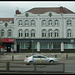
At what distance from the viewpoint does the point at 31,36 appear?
4934 centimetres

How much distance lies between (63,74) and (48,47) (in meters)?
37.8

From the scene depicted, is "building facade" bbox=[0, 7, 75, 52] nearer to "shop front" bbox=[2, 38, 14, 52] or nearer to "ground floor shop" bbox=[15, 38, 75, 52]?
"ground floor shop" bbox=[15, 38, 75, 52]

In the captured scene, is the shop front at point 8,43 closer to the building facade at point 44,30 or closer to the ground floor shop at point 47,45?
the building facade at point 44,30

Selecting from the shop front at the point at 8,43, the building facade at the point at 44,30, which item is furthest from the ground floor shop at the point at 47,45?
the shop front at the point at 8,43

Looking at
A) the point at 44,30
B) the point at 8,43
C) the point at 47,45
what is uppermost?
the point at 44,30

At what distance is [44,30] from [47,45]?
13.6ft

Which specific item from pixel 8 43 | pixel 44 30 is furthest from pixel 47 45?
pixel 8 43

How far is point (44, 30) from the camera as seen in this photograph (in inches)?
1949

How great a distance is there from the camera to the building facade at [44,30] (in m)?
49.0

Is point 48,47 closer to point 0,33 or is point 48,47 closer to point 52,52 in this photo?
point 52,52

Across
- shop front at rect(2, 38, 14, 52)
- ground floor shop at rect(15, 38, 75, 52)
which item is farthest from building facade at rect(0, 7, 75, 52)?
shop front at rect(2, 38, 14, 52)

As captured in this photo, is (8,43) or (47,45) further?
(8,43)

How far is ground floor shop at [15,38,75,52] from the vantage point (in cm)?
4900

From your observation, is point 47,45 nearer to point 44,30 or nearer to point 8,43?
point 44,30
